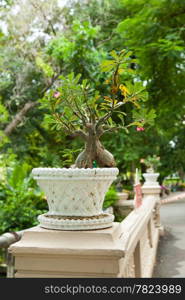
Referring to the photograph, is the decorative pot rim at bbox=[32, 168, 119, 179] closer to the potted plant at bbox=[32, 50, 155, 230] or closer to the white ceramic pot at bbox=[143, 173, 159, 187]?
the potted plant at bbox=[32, 50, 155, 230]

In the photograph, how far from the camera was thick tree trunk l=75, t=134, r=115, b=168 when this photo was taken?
5.58 ft

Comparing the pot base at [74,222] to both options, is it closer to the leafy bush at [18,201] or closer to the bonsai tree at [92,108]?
the bonsai tree at [92,108]

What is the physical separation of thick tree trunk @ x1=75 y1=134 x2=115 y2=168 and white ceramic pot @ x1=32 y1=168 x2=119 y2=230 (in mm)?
142

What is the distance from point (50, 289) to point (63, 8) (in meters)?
11.0

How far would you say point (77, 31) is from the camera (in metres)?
8.97

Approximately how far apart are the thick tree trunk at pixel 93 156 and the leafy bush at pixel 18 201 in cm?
474

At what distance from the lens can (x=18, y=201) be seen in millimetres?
6551

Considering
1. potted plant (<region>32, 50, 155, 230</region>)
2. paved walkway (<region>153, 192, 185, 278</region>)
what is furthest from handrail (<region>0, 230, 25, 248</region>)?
paved walkway (<region>153, 192, 185, 278</region>)

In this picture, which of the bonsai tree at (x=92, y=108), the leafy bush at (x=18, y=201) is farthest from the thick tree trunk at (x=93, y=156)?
the leafy bush at (x=18, y=201)

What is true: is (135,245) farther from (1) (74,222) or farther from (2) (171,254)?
(2) (171,254)

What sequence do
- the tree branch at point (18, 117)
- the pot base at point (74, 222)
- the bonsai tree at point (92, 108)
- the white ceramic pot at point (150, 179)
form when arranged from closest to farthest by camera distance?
the pot base at point (74, 222) < the bonsai tree at point (92, 108) < the white ceramic pot at point (150, 179) < the tree branch at point (18, 117)

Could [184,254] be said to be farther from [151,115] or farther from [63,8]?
[63,8]

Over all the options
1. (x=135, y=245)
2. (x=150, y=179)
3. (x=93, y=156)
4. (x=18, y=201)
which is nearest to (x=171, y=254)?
(x=150, y=179)

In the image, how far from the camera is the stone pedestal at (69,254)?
137cm
